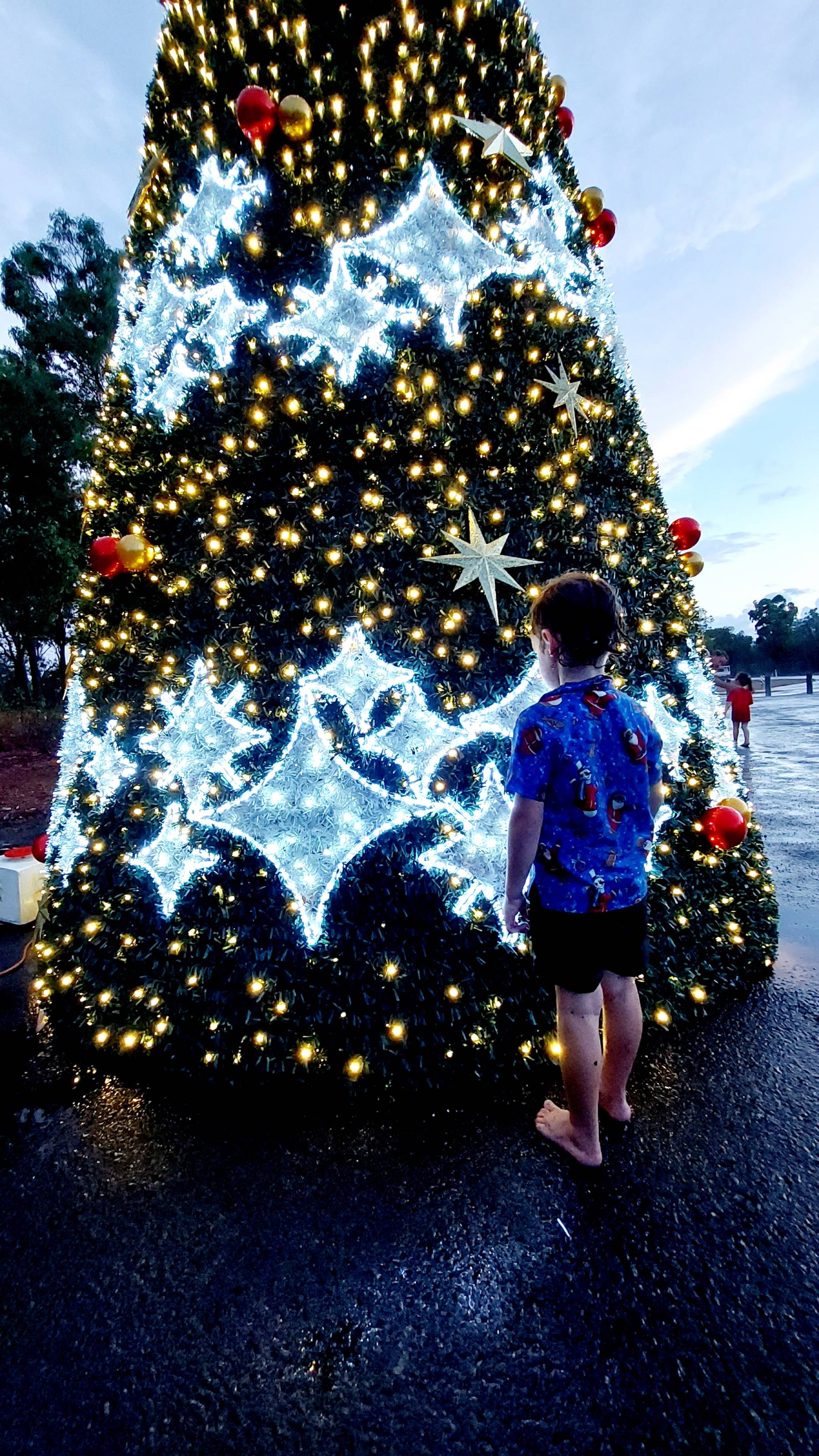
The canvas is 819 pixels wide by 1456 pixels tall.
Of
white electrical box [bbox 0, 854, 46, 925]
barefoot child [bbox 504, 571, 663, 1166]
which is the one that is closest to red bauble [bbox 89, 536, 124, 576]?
barefoot child [bbox 504, 571, 663, 1166]

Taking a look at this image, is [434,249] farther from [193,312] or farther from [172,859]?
[172,859]

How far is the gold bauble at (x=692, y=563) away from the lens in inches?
135

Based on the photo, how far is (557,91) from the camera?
309cm

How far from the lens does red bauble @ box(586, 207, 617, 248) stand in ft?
10.6

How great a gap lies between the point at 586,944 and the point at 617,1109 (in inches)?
33.4

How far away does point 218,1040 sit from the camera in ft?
8.27

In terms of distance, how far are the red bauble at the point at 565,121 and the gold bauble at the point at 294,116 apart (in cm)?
152

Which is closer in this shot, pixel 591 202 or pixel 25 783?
pixel 591 202

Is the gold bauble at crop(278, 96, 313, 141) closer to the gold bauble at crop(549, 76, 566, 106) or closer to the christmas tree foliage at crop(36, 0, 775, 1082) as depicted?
the christmas tree foliage at crop(36, 0, 775, 1082)

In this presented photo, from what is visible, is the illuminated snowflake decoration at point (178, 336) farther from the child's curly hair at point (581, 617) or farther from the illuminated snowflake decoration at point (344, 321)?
the child's curly hair at point (581, 617)

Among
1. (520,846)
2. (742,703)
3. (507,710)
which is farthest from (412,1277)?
(742,703)

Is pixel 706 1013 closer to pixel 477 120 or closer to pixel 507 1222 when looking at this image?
pixel 507 1222

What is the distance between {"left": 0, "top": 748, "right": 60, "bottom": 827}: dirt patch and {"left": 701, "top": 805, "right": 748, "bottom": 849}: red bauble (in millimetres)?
8172

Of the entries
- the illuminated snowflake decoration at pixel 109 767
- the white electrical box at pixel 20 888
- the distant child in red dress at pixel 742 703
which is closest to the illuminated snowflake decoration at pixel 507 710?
the illuminated snowflake decoration at pixel 109 767
